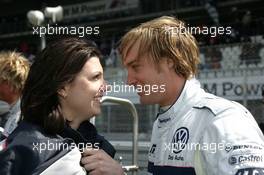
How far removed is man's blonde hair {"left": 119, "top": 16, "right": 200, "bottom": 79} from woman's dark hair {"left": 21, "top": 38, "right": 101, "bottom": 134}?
0.17 meters

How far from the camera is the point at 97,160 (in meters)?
1.36

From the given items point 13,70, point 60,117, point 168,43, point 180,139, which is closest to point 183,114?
point 180,139

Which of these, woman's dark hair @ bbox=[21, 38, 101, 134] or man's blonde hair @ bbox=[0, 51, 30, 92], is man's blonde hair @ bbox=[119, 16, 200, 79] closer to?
woman's dark hair @ bbox=[21, 38, 101, 134]

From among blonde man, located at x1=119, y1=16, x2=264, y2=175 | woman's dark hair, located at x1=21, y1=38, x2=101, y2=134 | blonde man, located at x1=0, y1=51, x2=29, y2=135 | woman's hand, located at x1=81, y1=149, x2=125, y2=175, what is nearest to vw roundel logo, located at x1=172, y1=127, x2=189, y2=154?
blonde man, located at x1=119, y1=16, x2=264, y2=175

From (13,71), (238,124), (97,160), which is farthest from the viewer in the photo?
(13,71)

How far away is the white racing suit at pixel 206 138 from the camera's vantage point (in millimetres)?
1182

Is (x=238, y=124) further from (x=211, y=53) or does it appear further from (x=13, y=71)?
(x=211, y=53)

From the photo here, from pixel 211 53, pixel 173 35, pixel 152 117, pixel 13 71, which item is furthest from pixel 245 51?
pixel 173 35

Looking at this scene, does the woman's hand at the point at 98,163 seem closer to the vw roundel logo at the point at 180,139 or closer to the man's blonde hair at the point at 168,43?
the vw roundel logo at the point at 180,139

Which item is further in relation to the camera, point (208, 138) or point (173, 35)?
point (173, 35)

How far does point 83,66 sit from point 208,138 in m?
0.43

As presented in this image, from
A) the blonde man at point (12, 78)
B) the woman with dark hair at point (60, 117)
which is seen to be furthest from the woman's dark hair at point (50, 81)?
the blonde man at point (12, 78)

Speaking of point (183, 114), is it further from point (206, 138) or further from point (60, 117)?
point (60, 117)

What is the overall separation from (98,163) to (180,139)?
235 mm
